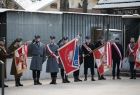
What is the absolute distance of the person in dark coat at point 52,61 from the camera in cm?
1961

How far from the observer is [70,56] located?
2045 cm

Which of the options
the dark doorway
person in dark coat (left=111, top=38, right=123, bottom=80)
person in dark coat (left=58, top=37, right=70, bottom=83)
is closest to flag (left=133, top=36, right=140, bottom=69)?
person in dark coat (left=111, top=38, right=123, bottom=80)

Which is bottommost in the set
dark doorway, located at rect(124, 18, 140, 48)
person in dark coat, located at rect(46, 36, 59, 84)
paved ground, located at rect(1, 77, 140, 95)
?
paved ground, located at rect(1, 77, 140, 95)

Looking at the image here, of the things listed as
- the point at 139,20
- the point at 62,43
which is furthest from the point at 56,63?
the point at 139,20

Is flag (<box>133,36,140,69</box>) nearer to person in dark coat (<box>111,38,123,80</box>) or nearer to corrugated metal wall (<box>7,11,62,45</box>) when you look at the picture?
person in dark coat (<box>111,38,123,80</box>)

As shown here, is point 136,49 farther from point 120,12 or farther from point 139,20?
point 120,12

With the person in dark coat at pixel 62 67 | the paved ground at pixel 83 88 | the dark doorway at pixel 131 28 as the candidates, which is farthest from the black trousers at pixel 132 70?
the person in dark coat at pixel 62 67

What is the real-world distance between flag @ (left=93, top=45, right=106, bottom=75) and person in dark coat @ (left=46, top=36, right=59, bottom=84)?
2104 millimetres

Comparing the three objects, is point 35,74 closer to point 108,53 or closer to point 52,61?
point 52,61

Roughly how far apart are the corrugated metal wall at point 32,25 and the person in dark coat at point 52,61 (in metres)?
1.66

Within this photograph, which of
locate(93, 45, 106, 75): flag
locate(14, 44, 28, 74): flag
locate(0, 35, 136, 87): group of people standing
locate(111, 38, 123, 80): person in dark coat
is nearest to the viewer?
locate(14, 44, 28, 74): flag

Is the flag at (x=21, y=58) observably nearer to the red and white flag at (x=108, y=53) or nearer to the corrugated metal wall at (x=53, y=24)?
the corrugated metal wall at (x=53, y=24)

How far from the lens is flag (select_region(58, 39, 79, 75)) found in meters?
20.1

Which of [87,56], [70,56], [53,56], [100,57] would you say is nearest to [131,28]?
[100,57]
